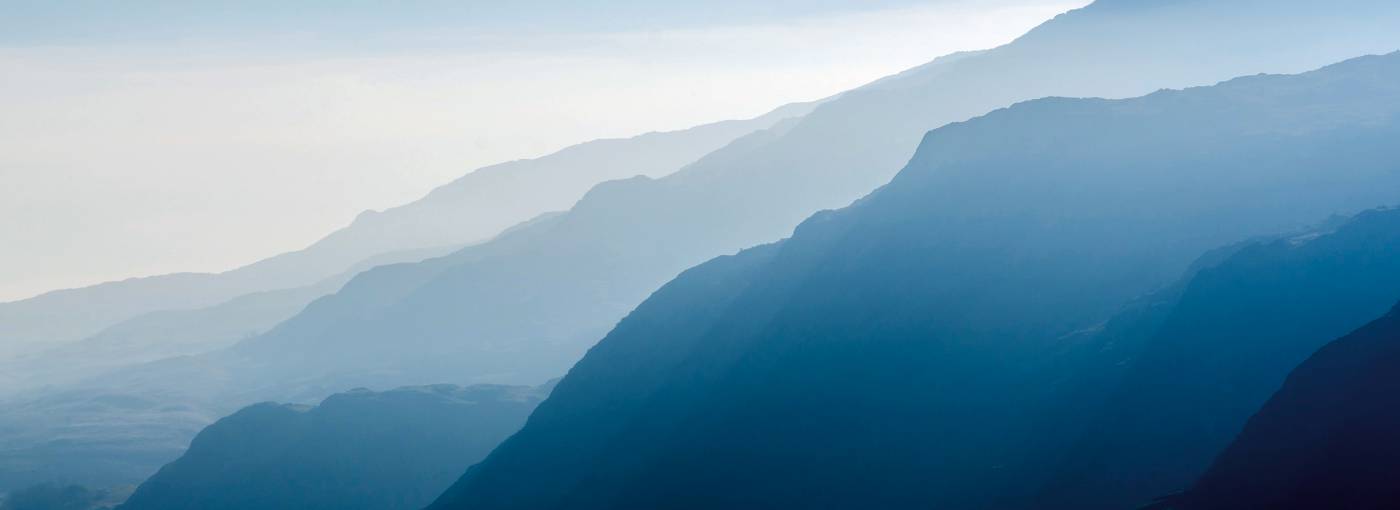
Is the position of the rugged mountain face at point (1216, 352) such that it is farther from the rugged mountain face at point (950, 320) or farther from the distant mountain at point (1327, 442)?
the distant mountain at point (1327, 442)

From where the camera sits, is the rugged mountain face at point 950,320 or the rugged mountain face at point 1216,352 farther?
the rugged mountain face at point 950,320

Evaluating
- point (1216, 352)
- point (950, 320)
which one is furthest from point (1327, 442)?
point (950, 320)

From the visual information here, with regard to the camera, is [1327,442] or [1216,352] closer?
[1327,442]

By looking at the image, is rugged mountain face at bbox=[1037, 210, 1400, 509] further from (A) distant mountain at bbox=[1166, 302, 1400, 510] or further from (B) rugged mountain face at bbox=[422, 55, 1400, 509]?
(A) distant mountain at bbox=[1166, 302, 1400, 510]

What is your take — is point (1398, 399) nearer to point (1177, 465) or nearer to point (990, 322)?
point (1177, 465)

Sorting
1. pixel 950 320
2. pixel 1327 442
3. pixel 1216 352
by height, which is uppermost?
pixel 950 320

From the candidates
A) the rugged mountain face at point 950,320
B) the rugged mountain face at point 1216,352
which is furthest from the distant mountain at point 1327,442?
the rugged mountain face at point 950,320

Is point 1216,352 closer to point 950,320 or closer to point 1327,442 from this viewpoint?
point 950,320
